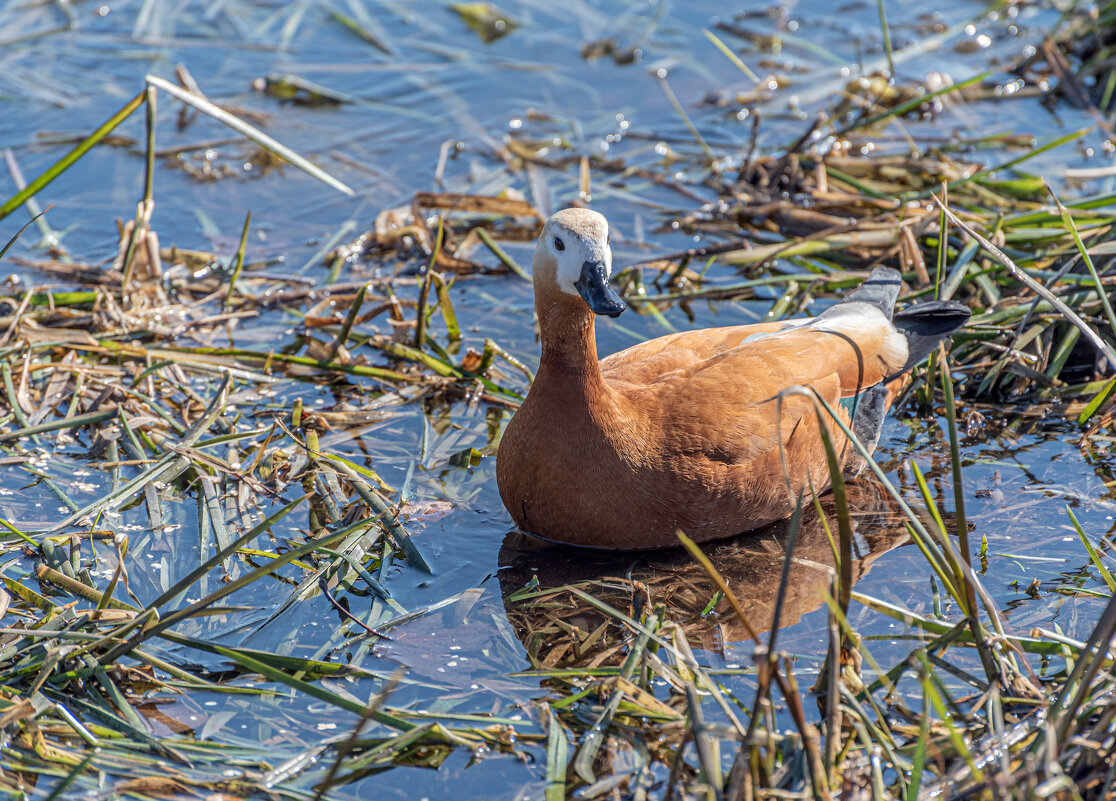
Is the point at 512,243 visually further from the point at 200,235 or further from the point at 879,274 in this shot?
the point at 879,274

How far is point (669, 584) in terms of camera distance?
4.62 meters

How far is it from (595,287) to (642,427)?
66 cm

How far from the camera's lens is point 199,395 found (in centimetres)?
579

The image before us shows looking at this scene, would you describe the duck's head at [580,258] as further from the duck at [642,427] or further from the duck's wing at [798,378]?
the duck's wing at [798,378]

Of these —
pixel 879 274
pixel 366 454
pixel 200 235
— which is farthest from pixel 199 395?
pixel 879 274

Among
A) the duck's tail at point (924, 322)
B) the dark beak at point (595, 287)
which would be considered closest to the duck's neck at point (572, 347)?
Result: the dark beak at point (595, 287)

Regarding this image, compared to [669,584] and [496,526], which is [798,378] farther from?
[496,526]

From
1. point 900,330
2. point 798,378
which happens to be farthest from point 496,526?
point 900,330

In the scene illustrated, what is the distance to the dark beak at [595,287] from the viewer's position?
14.2 feet

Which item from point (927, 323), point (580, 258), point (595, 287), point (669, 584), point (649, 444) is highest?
point (580, 258)

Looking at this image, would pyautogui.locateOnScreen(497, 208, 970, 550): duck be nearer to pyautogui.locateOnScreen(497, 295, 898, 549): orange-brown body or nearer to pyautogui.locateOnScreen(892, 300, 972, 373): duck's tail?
pyautogui.locateOnScreen(497, 295, 898, 549): orange-brown body

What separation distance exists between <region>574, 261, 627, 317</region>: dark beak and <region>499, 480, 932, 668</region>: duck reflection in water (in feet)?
3.58

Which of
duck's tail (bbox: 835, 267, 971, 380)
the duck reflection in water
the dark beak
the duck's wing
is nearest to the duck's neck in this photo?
the dark beak

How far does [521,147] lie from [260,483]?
4.37 metres
